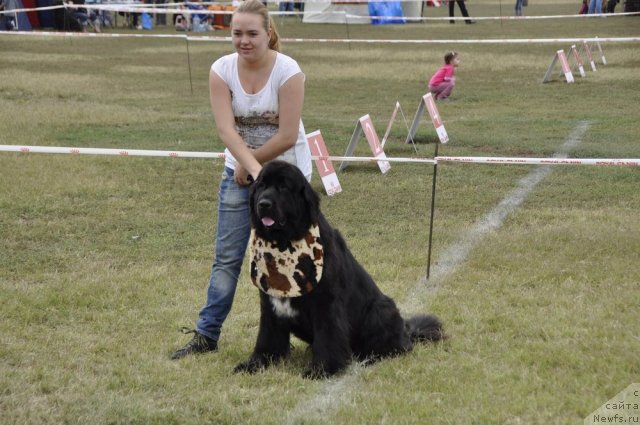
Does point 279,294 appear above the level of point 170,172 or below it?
above

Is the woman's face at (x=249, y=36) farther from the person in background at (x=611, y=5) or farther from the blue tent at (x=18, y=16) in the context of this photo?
the person in background at (x=611, y=5)

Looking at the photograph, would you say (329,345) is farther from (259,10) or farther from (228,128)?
(259,10)

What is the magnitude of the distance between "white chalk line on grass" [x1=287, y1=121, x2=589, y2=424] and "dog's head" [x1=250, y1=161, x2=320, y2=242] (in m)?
0.82

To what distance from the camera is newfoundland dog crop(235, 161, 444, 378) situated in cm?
474

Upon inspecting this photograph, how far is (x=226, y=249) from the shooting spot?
5.49 m

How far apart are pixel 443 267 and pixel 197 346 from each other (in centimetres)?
262

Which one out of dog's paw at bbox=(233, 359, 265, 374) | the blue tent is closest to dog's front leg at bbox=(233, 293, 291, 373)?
dog's paw at bbox=(233, 359, 265, 374)

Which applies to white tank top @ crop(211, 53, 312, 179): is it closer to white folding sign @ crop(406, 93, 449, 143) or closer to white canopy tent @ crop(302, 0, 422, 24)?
white folding sign @ crop(406, 93, 449, 143)

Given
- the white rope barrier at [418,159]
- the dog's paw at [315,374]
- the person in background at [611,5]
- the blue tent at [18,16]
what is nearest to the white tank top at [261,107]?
the dog's paw at [315,374]

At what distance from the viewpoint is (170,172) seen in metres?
A: 11.6

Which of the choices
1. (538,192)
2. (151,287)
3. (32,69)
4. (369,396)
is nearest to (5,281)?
(151,287)

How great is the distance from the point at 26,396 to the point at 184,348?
1.07m

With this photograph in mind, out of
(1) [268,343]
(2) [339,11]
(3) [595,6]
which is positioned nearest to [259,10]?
(1) [268,343]

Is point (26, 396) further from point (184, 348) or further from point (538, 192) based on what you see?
point (538, 192)
